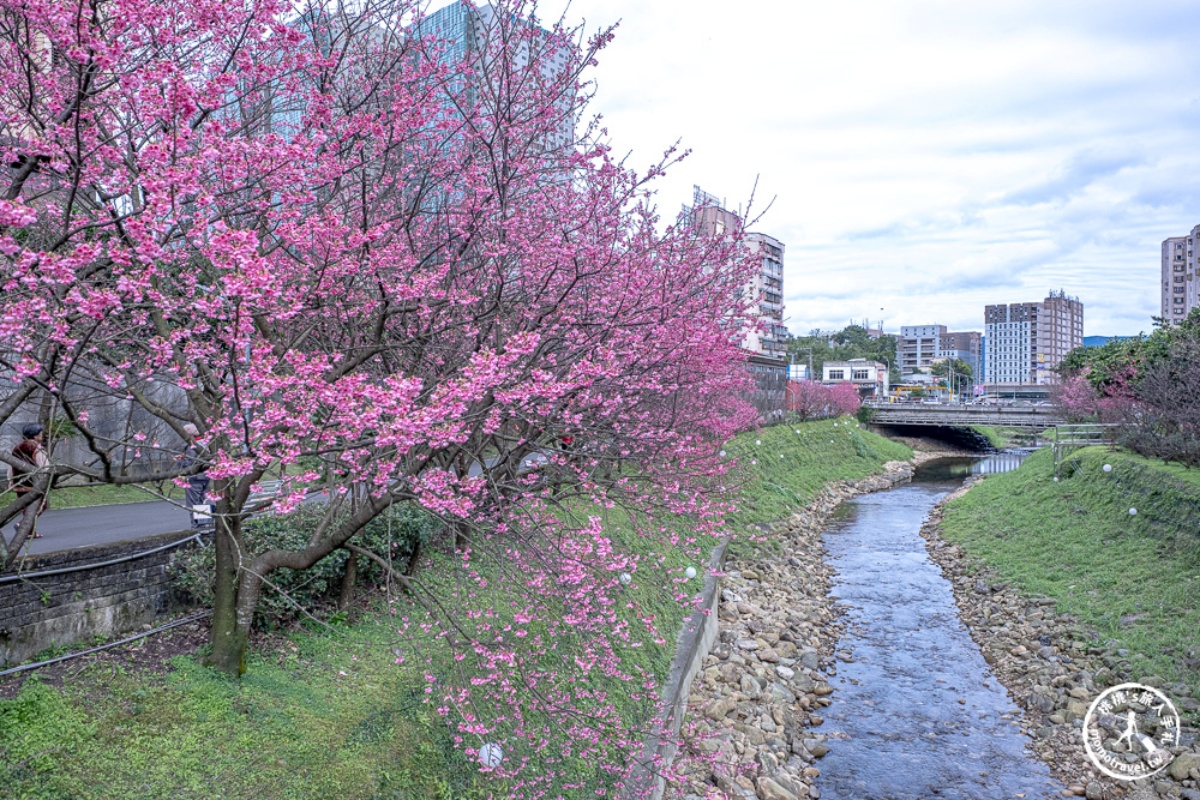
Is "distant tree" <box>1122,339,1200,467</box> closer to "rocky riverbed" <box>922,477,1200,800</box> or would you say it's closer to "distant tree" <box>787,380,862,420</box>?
"rocky riverbed" <box>922,477,1200,800</box>

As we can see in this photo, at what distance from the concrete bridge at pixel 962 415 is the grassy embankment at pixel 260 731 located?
161 feet

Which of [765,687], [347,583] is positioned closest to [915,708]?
[765,687]

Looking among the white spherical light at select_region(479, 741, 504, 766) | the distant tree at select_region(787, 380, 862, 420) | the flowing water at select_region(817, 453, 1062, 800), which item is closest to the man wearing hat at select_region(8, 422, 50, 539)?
the white spherical light at select_region(479, 741, 504, 766)

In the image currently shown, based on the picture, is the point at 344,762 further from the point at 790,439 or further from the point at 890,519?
the point at 790,439

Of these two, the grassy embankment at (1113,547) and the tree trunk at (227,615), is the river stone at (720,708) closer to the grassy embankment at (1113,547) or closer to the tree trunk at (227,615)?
the grassy embankment at (1113,547)

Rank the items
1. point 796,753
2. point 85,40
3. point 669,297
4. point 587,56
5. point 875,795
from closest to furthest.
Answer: point 85,40
point 587,56
point 669,297
point 875,795
point 796,753

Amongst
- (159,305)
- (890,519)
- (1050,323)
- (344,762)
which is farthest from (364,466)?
(1050,323)

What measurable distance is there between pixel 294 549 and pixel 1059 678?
1065 cm

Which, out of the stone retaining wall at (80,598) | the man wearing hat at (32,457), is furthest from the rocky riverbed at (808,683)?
the man wearing hat at (32,457)

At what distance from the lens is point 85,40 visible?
3.99m

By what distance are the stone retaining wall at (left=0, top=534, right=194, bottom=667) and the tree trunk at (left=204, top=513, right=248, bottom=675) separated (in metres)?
0.94

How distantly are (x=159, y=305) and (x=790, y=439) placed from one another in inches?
1244

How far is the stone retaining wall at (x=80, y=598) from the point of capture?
5.80m

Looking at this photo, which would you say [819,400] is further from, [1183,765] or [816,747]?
[1183,765]
